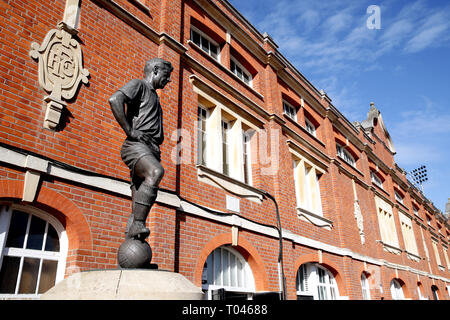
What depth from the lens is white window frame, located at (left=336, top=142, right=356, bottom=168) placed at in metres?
16.2

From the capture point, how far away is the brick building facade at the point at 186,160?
5.07m

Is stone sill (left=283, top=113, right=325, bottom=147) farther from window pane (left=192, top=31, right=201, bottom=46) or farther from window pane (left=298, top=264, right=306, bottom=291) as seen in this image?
window pane (left=298, top=264, right=306, bottom=291)

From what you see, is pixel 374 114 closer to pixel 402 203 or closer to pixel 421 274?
pixel 402 203

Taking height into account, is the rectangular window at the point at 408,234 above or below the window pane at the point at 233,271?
above

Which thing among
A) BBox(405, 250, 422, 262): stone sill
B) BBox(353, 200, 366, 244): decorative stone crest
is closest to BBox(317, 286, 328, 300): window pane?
BBox(353, 200, 366, 244): decorative stone crest

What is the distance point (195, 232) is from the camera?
7.28 meters

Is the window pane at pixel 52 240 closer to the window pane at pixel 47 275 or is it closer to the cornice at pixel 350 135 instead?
the window pane at pixel 47 275

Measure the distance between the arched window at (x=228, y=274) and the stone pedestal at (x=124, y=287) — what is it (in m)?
4.59

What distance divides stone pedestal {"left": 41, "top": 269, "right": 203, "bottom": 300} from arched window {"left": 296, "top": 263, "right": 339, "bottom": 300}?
27.6 feet

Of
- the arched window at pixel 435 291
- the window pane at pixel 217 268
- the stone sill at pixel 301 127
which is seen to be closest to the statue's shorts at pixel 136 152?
the window pane at pixel 217 268

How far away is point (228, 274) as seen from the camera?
8227 millimetres

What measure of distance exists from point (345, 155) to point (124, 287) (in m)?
→ 15.7
